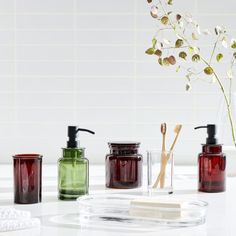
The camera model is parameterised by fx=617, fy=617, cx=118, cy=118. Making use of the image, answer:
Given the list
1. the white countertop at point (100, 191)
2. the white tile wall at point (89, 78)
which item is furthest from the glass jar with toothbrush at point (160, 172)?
the white tile wall at point (89, 78)

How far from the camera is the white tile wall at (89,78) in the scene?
248 centimetres

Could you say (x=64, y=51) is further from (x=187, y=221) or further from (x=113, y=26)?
(x=187, y=221)

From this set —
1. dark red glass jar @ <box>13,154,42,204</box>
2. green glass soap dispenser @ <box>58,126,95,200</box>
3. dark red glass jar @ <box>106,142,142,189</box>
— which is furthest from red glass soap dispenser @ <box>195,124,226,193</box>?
dark red glass jar @ <box>13,154,42,204</box>

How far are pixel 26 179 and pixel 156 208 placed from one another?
0.40m

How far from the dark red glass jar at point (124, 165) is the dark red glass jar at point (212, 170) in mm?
190

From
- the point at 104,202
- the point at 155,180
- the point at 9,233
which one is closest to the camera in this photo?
the point at 9,233

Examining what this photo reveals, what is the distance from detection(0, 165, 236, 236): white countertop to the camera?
1253mm

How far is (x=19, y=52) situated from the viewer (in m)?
2.48

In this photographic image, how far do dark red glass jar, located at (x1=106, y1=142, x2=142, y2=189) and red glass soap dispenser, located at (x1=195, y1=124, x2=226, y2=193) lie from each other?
19 centimetres

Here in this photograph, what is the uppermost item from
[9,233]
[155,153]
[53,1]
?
[53,1]

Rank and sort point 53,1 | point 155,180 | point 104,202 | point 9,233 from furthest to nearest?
point 53,1, point 155,180, point 104,202, point 9,233

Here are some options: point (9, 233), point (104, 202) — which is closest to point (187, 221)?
point (104, 202)

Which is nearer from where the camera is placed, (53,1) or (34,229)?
(34,229)

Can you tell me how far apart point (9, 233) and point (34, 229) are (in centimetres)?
6
